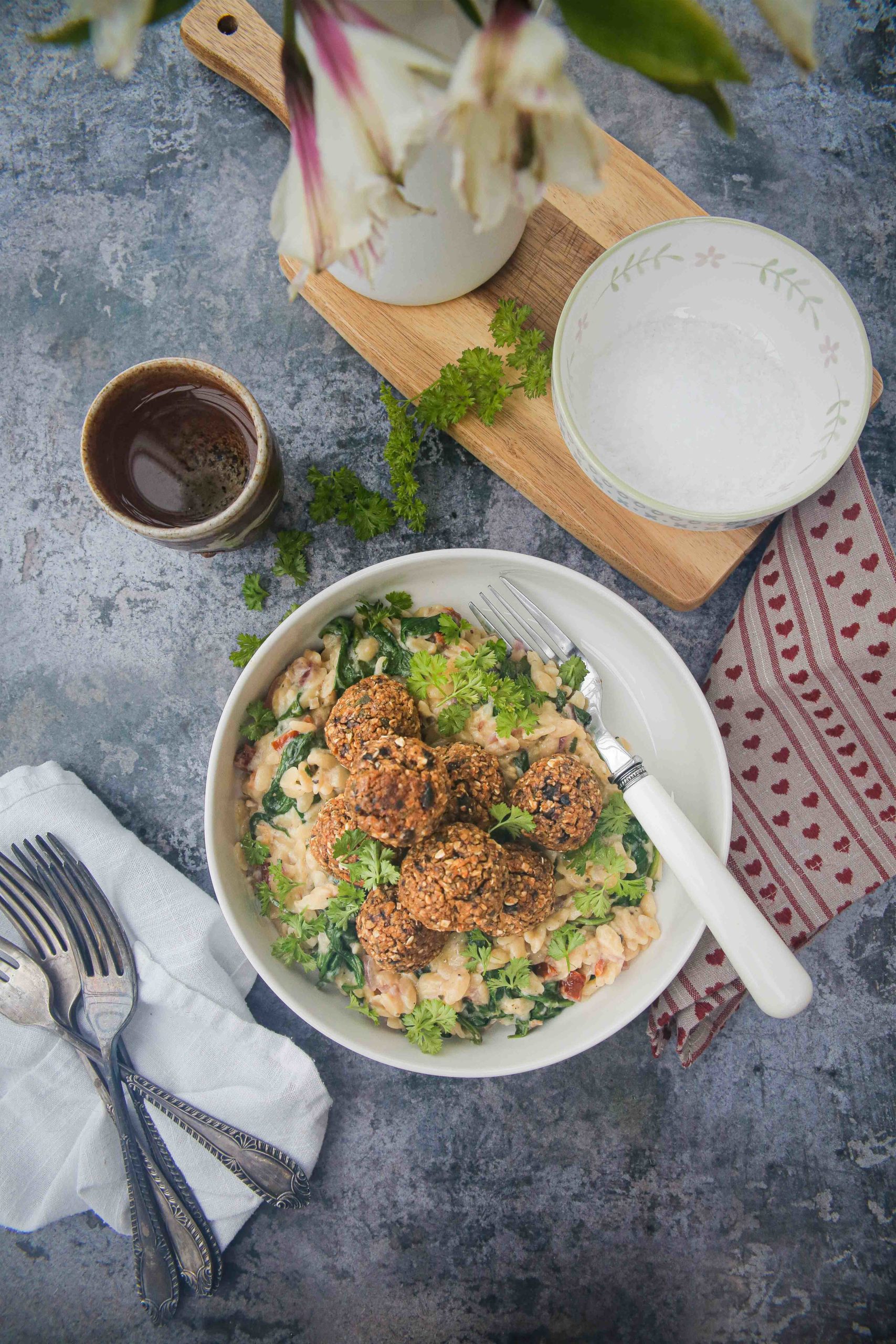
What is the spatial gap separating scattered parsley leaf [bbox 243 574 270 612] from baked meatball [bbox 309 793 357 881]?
29.7 inches

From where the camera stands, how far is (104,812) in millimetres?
2537

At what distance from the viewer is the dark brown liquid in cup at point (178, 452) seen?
222 centimetres

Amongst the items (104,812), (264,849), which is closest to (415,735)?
(264,849)

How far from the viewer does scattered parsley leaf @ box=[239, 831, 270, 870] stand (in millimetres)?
2230

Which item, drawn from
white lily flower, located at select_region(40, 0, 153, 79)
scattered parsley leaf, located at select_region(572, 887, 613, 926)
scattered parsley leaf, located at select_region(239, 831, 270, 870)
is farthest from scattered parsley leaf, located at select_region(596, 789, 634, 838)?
white lily flower, located at select_region(40, 0, 153, 79)

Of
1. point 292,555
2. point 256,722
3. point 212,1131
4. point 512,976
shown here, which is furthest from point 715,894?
point 212,1131

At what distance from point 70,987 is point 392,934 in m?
1.11

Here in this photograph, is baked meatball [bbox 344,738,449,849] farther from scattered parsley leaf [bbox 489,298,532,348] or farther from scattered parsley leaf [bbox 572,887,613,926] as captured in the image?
scattered parsley leaf [bbox 489,298,532,348]

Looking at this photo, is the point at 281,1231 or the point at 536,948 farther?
the point at 281,1231

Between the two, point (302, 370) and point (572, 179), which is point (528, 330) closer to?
point (302, 370)

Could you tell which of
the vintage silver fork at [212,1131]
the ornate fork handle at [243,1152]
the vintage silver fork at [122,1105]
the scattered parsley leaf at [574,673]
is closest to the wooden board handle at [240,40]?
the scattered parsley leaf at [574,673]

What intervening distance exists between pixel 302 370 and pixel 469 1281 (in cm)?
269

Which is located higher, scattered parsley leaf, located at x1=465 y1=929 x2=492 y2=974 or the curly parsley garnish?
the curly parsley garnish

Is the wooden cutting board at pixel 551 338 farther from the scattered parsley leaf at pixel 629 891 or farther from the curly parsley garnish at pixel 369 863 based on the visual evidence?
the curly parsley garnish at pixel 369 863
